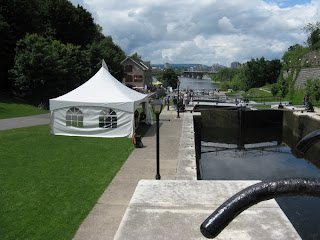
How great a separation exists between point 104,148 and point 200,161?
6.71m

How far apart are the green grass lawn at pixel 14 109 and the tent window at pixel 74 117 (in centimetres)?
998

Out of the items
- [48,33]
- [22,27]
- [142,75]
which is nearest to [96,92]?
[22,27]

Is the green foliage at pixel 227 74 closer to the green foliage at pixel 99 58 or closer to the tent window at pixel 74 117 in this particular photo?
the green foliage at pixel 99 58

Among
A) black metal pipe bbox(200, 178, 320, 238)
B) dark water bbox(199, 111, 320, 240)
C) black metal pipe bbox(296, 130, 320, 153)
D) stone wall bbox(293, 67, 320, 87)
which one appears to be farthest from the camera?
stone wall bbox(293, 67, 320, 87)

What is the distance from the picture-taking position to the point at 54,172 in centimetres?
956

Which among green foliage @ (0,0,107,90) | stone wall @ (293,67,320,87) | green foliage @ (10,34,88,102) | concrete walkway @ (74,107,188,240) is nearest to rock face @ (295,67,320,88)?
stone wall @ (293,67,320,87)

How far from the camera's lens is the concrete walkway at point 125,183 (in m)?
5.86

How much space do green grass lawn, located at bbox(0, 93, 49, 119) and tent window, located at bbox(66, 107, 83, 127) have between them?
9978 mm

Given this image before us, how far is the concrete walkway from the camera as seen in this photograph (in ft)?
19.2

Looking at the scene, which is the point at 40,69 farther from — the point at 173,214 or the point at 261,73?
the point at 261,73

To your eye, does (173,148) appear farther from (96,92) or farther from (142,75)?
(142,75)

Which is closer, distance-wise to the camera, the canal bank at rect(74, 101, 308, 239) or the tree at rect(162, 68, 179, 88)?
the canal bank at rect(74, 101, 308, 239)

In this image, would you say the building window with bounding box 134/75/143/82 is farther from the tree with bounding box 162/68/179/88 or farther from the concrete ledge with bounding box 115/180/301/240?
the concrete ledge with bounding box 115/180/301/240

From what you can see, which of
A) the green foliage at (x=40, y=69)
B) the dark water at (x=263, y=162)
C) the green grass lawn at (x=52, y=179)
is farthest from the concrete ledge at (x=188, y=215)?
the green foliage at (x=40, y=69)
